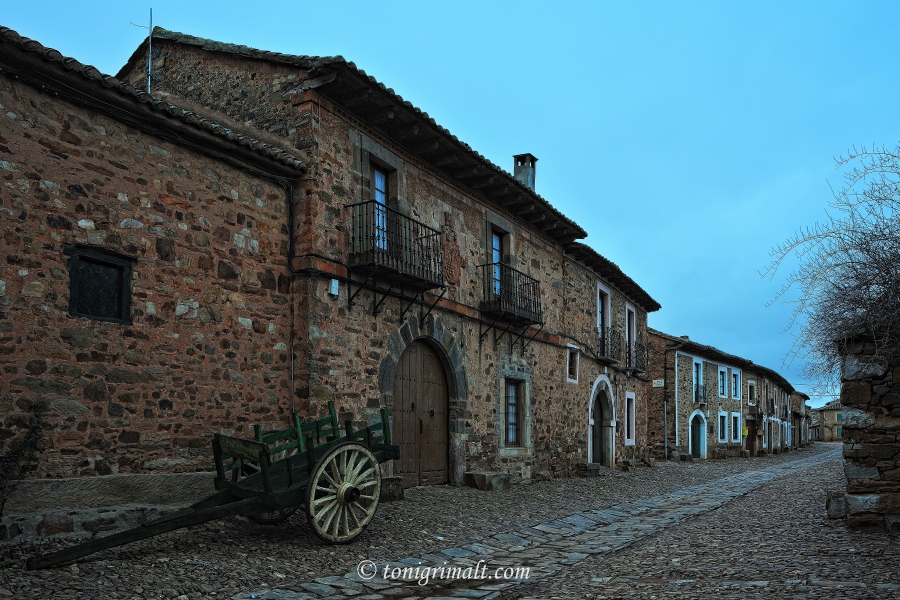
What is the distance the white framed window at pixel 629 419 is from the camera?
67.5ft

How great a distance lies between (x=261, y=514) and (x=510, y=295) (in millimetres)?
7367

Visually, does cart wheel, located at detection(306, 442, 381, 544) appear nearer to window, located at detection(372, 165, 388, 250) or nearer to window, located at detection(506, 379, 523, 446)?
window, located at detection(372, 165, 388, 250)

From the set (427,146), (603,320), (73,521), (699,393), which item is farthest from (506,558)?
(699,393)

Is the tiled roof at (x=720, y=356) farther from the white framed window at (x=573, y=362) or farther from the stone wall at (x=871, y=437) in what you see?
the stone wall at (x=871, y=437)

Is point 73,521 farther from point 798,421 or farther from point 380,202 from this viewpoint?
point 798,421

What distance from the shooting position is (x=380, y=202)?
10.6 meters

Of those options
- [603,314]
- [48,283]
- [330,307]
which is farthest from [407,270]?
[603,314]

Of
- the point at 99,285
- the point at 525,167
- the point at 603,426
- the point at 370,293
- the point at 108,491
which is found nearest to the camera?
the point at 108,491

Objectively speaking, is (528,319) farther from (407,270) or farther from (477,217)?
(407,270)

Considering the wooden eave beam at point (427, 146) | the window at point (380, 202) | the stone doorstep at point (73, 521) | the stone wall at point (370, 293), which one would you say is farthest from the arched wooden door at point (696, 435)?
the stone doorstep at point (73, 521)

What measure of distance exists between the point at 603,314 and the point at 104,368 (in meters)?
14.7

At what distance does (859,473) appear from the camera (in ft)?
23.7

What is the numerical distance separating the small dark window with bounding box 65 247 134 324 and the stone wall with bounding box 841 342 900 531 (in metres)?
7.25

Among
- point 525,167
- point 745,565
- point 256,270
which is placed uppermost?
point 525,167
